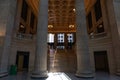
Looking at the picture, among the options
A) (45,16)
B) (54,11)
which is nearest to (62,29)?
(54,11)

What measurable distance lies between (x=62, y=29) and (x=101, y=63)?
18.7 meters

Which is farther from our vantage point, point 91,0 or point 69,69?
point 91,0

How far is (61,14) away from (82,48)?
1739cm

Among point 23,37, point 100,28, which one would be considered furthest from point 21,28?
point 100,28

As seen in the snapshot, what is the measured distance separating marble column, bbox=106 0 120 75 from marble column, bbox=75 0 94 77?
3.71 m

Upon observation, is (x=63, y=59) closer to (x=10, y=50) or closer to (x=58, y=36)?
(x=10, y=50)

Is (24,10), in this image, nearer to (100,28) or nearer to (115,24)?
(100,28)

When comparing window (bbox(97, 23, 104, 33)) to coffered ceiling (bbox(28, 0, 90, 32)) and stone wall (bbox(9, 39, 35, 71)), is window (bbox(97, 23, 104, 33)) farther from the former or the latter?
stone wall (bbox(9, 39, 35, 71))

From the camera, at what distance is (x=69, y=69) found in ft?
43.3

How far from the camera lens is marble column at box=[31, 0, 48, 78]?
8.62 m

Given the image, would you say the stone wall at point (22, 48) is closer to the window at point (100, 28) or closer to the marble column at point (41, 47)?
the marble column at point (41, 47)

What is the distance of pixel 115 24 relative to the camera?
1136cm

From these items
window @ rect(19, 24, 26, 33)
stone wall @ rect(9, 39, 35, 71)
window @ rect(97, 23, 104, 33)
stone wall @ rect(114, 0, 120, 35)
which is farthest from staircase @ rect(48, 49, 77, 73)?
stone wall @ rect(114, 0, 120, 35)

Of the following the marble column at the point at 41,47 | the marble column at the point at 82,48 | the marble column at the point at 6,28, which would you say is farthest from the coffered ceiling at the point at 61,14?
the marble column at the point at 82,48
